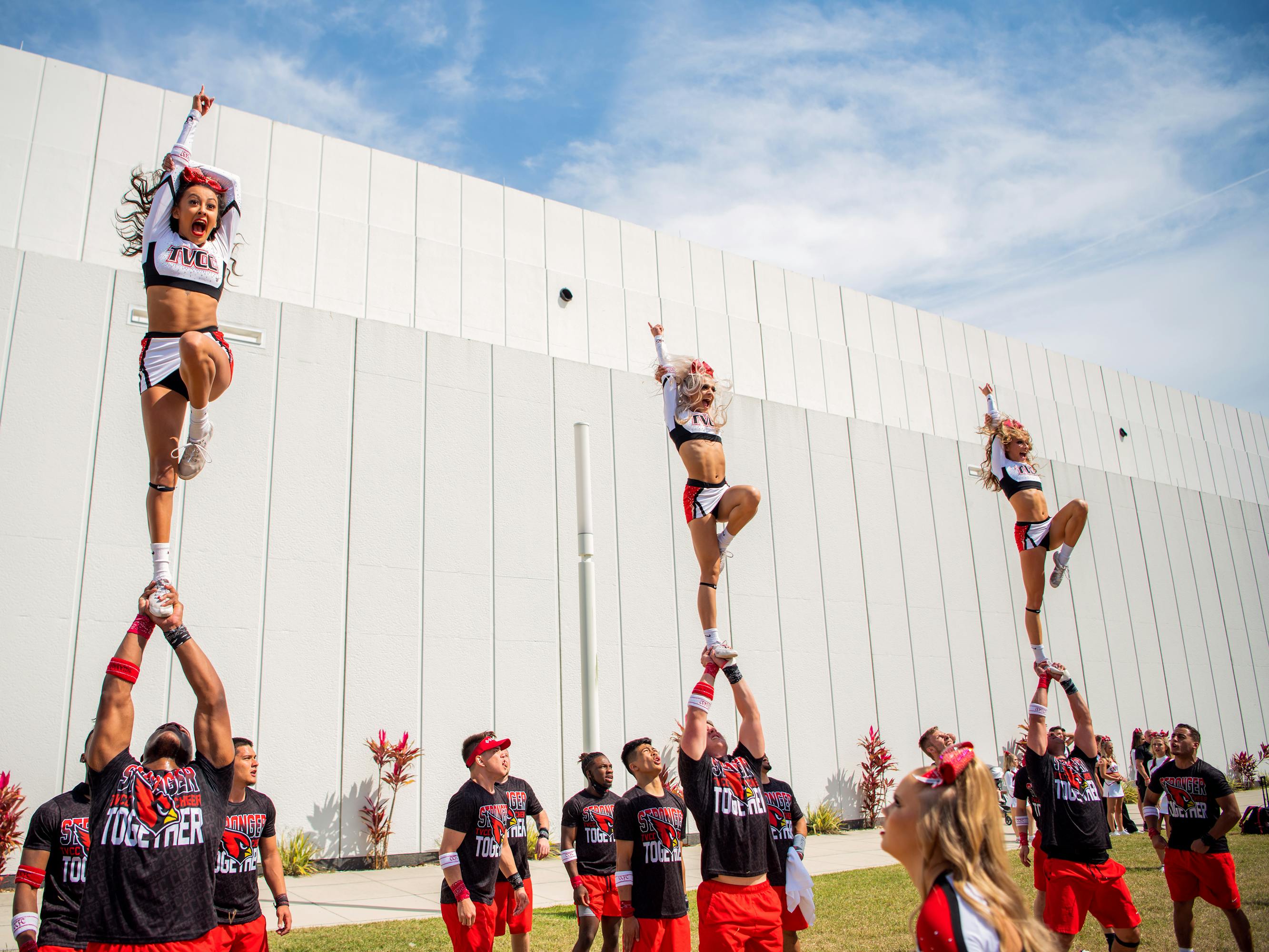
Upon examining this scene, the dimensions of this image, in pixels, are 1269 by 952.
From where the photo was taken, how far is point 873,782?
1667 cm

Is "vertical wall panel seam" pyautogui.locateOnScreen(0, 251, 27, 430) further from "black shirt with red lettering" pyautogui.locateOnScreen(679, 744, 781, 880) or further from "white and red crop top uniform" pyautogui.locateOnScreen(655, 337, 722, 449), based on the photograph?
"black shirt with red lettering" pyautogui.locateOnScreen(679, 744, 781, 880)

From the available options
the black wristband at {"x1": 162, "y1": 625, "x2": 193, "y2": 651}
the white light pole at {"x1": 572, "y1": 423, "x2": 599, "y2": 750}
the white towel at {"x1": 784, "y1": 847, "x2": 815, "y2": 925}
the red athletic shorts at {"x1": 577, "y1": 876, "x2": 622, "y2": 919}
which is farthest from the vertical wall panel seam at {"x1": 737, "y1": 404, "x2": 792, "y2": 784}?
the black wristband at {"x1": 162, "y1": 625, "x2": 193, "y2": 651}

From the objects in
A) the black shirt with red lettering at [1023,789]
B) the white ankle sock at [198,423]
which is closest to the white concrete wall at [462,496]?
the black shirt with red lettering at [1023,789]

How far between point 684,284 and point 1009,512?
8.95 metres

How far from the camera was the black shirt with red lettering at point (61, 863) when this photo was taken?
16.7 feet

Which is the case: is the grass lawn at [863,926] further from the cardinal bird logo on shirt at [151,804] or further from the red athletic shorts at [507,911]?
the cardinal bird logo on shirt at [151,804]

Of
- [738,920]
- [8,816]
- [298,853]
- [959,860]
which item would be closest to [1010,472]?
[738,920]

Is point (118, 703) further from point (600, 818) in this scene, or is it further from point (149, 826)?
point (600, 818)

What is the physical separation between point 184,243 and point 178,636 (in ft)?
6.65

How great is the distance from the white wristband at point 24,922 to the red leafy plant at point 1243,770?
25430 millimetres

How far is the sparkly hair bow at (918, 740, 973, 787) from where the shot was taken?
8.96ft

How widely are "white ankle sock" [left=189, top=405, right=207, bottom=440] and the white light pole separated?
6.34m

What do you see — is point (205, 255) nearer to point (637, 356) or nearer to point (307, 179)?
point (307, 179)

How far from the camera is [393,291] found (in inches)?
601
